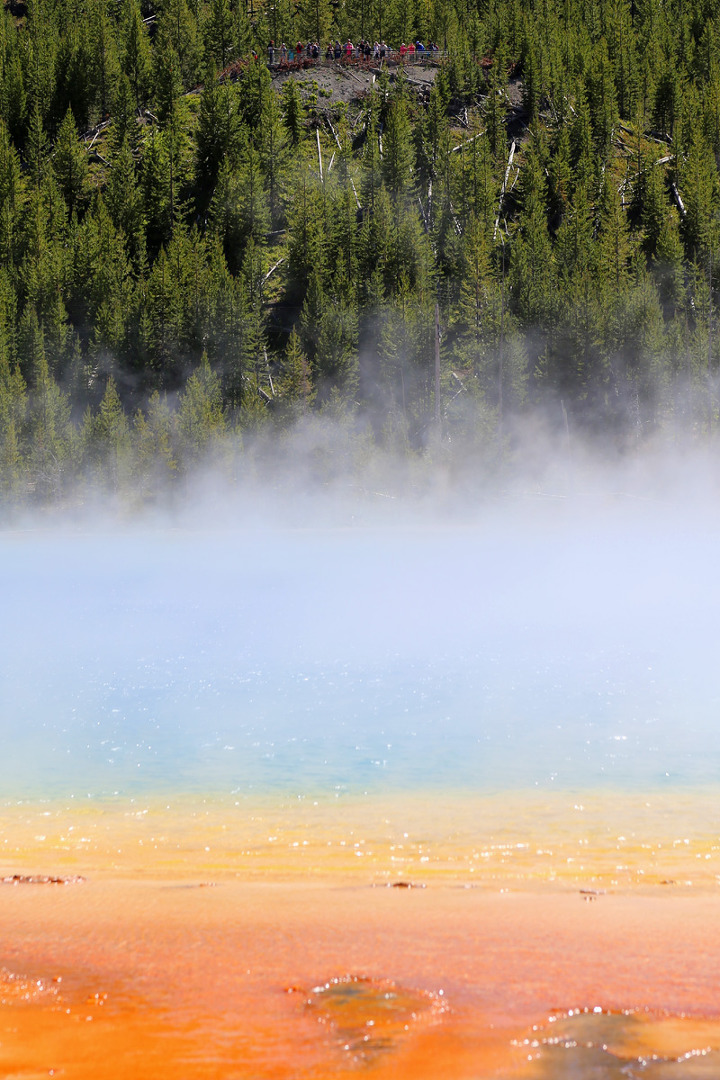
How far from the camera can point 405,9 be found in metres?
52.9

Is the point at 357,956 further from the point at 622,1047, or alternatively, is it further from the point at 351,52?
the point at 351,52

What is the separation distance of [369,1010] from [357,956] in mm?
434

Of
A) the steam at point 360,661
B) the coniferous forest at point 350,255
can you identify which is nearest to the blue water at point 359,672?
the steam at point 360,661

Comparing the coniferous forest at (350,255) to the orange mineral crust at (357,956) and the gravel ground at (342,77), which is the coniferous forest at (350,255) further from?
the orange mineral crust at (357,956)

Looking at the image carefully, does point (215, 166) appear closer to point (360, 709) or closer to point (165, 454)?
point (165, 454)

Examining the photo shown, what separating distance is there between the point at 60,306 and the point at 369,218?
42.1ft

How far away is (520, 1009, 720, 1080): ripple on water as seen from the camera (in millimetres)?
2484

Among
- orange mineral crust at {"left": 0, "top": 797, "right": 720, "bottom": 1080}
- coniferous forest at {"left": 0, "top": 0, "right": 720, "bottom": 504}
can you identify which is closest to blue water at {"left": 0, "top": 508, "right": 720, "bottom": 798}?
orange mineral crust at {"left": 0, "top": 797, "right": 720, "bottom": 1080}

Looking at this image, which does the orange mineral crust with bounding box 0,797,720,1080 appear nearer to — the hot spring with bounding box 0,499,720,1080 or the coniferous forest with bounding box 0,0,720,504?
the hot spring with bounding box 0,499,720,1080

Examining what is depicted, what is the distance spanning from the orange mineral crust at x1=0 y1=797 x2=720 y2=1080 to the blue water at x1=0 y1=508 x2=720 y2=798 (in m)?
1.13

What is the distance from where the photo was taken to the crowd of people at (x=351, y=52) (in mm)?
50125

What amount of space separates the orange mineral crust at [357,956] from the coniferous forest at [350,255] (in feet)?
97.5

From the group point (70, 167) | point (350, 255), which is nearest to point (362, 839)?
point (350, 255)

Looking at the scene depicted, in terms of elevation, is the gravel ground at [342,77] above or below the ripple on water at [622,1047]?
above
